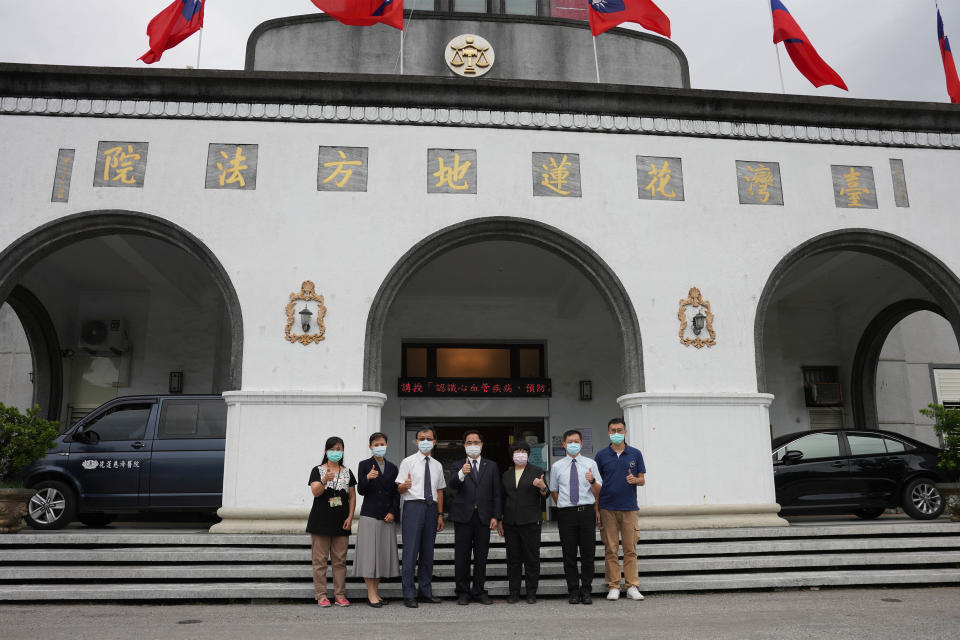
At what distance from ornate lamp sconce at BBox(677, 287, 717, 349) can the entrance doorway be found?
14.5 ft

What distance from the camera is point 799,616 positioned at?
574cm

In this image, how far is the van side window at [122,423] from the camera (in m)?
9.13

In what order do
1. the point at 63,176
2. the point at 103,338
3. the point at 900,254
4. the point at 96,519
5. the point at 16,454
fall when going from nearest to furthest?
the point at 16,454, the point at 63,176, the point at 96,519, the point at 900,254, the point at 103,338

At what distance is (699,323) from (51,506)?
8.26 m

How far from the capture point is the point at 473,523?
6500 mm

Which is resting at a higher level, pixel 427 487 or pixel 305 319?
pixel 305 319

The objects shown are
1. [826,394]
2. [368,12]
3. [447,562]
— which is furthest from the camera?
[826,394]

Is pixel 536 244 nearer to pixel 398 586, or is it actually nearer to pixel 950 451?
pixel 398 586

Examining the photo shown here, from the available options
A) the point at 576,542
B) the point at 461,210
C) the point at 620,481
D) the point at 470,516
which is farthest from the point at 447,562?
the point at 461,210

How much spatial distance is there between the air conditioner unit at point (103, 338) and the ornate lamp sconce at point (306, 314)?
5.52 meters

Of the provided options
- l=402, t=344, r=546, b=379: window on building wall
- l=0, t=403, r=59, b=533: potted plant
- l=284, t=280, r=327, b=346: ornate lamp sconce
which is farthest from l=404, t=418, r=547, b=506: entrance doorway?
l=0, t=403, r=59, b=533: potted plant

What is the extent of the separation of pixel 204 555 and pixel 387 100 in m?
5.92

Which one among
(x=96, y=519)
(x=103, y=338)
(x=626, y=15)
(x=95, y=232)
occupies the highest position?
(x=626, y=15)

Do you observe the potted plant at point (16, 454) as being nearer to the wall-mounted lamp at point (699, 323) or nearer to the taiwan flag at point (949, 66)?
the wall-mounted lamp at point (699, 323)
